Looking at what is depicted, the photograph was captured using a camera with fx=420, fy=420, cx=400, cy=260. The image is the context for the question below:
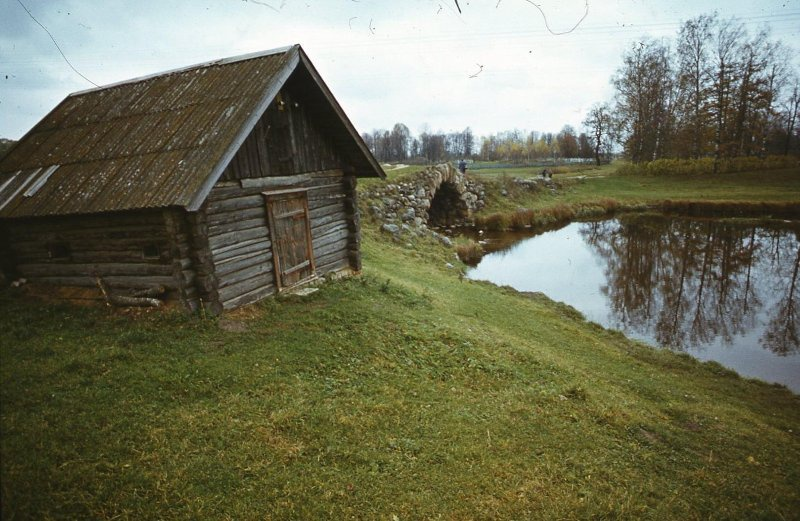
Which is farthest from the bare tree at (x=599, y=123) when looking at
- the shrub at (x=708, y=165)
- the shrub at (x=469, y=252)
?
the shrub at (x=469, y=252)

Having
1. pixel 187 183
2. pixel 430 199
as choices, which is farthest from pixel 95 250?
pixel 430 199

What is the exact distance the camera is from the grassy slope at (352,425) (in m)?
5.09

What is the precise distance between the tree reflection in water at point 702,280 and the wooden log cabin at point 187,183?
12209 mm

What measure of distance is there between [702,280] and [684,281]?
87cm

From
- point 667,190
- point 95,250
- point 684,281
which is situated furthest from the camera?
point 667,190

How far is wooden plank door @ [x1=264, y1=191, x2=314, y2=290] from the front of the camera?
1103 centimetres

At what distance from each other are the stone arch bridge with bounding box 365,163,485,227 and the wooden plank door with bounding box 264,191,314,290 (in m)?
13.9

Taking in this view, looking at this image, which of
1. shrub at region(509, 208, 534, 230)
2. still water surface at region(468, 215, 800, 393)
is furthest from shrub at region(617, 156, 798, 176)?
shrub at region(509, 208, 534, 230)

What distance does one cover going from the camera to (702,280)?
63.4 feet

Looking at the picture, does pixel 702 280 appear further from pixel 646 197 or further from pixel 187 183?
pixel 646 197

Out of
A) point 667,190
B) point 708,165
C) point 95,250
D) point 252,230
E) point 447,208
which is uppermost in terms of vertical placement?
point 252,230

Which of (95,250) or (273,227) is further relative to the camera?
(273,227)

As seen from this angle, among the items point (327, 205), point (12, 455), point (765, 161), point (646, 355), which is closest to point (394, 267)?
point (327, 205)

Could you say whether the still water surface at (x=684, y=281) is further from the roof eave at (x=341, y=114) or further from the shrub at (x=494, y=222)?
the roof eave at (x=341, y=114)
